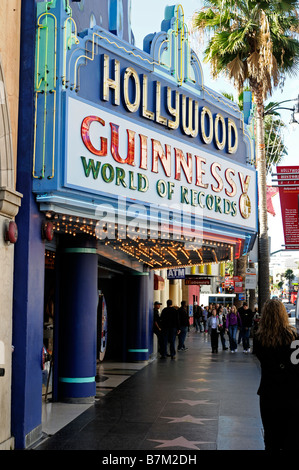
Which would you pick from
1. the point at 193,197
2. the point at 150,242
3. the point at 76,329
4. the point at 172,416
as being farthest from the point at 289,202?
the point at 172,416

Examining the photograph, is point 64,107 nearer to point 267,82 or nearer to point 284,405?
point 284,405

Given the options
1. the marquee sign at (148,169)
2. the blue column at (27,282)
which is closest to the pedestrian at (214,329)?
the marquee sign at (148,169)

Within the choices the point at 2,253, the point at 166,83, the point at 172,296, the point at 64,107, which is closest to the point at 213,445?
the point at 2,253

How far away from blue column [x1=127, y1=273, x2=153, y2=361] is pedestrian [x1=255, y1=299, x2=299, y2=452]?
12239 millimetres

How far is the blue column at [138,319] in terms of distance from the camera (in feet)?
58.0

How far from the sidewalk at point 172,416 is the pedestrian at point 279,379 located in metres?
2.54

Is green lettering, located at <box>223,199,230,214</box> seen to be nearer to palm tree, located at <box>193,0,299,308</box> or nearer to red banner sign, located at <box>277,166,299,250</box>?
red banner sign, located at <box>277,166,299,250</box>

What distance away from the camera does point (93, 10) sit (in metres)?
11.8

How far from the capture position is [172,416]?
977 centimetres

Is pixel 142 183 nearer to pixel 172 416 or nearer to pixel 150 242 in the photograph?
pixel 150 242

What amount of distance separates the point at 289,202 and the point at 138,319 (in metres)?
5.79

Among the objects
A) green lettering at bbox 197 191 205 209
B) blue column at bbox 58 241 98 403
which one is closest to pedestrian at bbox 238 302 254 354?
green lettering at bbox 197 191 205 209

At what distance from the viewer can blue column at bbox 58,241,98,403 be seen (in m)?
10.9
